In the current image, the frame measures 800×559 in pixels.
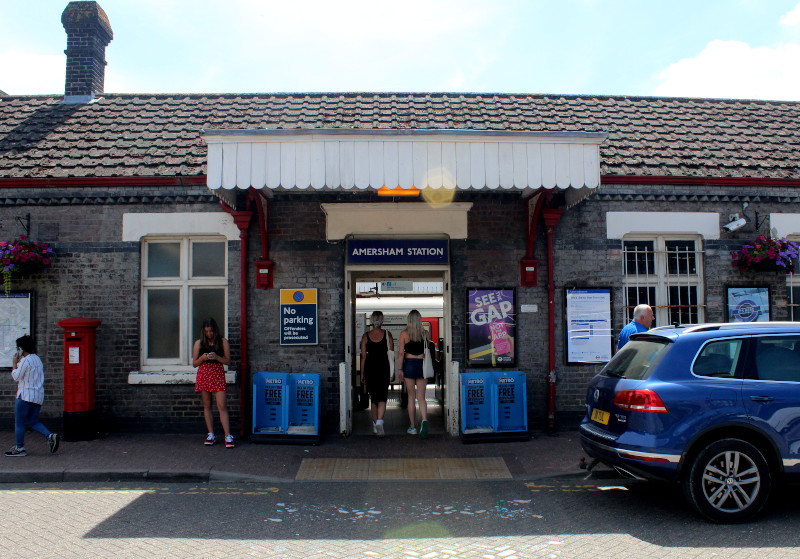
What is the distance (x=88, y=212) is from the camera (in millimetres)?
9250

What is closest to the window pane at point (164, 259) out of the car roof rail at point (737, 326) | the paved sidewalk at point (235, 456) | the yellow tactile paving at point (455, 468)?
the paved sidewalk at point (235, 456)

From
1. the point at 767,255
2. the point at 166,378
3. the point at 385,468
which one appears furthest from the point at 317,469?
the point at 767,255

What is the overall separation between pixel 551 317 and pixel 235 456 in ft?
15.4

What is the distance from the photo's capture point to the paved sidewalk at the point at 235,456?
23.2ft

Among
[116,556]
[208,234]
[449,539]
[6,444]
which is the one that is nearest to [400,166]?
[208,234]

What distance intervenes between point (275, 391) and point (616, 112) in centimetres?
754

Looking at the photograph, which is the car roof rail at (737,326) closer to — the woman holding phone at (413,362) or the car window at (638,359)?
the car window at (638,359)

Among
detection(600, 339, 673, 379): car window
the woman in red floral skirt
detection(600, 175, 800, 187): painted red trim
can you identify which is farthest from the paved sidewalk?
detection(600, 175, 800, 187): painted red trim

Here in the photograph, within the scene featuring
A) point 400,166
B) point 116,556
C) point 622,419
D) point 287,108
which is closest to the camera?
point 116,556

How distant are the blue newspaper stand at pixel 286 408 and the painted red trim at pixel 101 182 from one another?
2.95 meters

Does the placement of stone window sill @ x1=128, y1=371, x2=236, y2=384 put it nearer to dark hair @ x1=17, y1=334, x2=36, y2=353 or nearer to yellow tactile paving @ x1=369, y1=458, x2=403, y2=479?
dark hair @ x1=17, y1=334, x2=36, y2=353

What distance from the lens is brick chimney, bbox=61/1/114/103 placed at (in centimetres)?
1170

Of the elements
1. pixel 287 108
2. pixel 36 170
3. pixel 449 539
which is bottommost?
pixel 449 539

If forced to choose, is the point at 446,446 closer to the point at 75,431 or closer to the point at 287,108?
the point at 75,431
